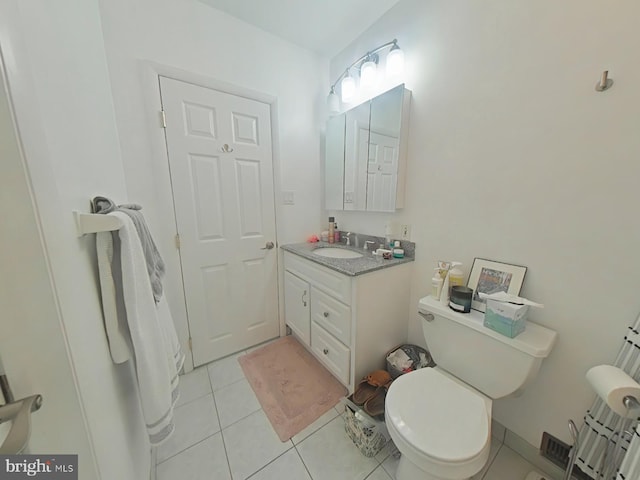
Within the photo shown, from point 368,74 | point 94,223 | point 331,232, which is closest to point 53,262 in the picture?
point 94,223

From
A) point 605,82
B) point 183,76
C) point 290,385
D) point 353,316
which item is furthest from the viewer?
point 290,385

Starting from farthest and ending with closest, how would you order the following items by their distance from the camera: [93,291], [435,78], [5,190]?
[435,78] → [93,291] → [5,190]

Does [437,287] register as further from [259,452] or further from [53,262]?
[53,262]

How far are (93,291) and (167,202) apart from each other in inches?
38.9

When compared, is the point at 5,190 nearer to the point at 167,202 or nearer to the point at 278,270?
the point at 167,202

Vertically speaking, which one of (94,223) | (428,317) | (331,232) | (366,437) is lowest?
(366,437)

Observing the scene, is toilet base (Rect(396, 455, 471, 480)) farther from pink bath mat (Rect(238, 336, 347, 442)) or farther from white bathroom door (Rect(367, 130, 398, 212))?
white bathroom door (Rect(367, 130, 398, 212))

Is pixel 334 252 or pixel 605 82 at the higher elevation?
pixel 605 82

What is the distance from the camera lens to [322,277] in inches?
57.9

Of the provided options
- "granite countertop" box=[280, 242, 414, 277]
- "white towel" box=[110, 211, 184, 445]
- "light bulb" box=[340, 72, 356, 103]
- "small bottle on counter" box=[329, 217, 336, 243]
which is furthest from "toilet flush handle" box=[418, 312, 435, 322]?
"light bulb" box=[340, 72, 356, 103]

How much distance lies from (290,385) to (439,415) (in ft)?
3.17

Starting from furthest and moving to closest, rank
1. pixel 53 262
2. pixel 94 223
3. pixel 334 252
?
pixel 334 252
pixel 94 223
pixel 53 262

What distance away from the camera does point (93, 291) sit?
600mm

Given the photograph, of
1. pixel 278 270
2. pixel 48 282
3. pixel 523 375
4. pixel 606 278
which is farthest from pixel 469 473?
pixel 278 270
